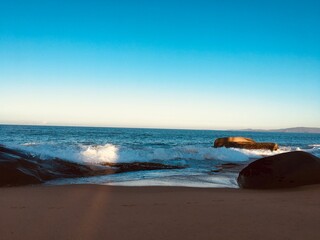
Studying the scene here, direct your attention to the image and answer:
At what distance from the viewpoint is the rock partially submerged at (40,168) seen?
9.36 metres

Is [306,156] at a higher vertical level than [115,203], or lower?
higher

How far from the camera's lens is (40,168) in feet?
36.0

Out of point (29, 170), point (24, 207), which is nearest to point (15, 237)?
point (24, 207)

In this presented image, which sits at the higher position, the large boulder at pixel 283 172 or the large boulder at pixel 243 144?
the large boulder at pixel 283 172

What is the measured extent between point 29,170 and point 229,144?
28.9 meters

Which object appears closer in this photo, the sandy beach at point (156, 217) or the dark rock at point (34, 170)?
the sandy beach at point (156, 217)

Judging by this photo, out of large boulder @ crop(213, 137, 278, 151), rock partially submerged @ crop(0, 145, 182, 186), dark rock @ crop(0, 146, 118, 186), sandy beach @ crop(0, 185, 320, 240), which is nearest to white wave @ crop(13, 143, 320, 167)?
rock partially submerged @ crop(0, 145, 182, 186)

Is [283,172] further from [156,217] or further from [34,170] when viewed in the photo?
[34,170]

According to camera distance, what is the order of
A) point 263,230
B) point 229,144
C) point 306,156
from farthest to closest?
1. point 229,144
2. point 306,156
3. point 263,230

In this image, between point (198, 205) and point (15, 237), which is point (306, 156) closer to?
point (198, 205)

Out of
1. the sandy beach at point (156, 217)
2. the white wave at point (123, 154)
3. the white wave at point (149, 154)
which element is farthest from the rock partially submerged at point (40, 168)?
the sandy beach at point (156, 217)

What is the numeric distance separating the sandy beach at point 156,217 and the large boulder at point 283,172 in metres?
2.04

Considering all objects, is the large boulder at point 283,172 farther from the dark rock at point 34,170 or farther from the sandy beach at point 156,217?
the dark rock at point 34,170

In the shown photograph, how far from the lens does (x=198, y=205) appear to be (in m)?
5.65
